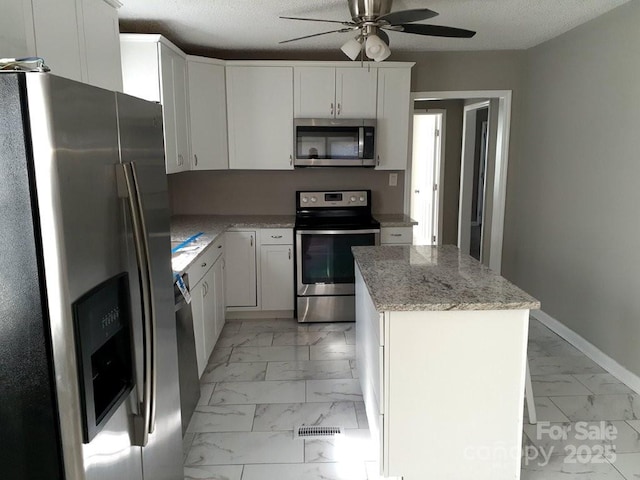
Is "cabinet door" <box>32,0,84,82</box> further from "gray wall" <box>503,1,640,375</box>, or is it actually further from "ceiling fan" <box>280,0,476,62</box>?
"gray wall" <box>503,1,640,375</box>

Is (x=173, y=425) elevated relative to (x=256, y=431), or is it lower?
elevated

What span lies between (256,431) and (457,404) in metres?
1.15

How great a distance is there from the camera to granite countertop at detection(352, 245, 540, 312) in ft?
6.18

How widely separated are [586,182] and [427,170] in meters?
3.11

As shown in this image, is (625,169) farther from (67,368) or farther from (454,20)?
(67,368)

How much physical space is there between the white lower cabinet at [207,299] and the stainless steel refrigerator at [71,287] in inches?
52.6

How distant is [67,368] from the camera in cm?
112

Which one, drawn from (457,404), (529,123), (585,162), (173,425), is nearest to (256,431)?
A: (173,425)

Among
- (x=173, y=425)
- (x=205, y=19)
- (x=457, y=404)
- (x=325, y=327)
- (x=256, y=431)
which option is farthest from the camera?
(x=325, y=327)

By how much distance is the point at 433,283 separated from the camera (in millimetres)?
2172

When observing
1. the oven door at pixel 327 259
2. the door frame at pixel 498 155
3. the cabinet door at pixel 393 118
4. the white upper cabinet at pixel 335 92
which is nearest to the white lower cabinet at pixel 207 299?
the oven door at pixel 327 259

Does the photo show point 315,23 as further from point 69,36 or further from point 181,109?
point 69,36

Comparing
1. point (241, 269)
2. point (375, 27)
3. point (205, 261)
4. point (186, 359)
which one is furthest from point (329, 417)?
point (375, 27)

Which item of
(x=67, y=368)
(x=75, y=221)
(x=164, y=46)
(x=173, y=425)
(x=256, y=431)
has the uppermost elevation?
(x=164, y=46)
